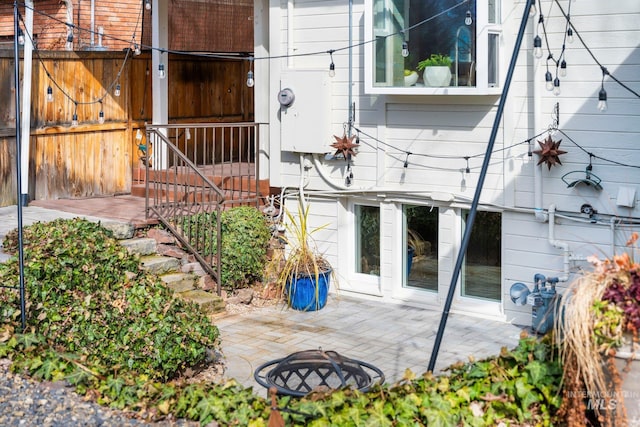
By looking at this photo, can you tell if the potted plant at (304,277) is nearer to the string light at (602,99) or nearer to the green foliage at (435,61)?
the green foliage at (435,61)

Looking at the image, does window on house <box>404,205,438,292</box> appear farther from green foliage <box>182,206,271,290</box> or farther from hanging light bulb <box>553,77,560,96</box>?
hanging light bulb <box>553,77,560,96</box>

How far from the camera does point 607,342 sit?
188 inches

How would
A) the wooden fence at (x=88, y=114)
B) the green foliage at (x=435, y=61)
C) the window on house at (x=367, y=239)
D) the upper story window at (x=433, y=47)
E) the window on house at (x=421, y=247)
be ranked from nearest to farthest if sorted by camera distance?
the upper story window at (x=433, y=47) → the green foliage at (x=435, y=61) → the window on house at (x=421, y=247) → the window on house at (x=367, y=239) → the wooden fence at (x=88, y=114)

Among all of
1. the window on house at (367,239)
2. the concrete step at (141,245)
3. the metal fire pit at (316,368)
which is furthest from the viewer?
the window on house at (367,239)

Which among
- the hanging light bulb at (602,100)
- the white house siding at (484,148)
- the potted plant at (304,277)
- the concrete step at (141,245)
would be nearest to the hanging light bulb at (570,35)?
the white house siding at (484,148)

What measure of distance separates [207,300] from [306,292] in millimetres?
1098

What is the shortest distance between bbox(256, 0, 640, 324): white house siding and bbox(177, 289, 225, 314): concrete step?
173 centimetres

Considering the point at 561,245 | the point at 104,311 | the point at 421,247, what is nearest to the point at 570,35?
the point at 561,245

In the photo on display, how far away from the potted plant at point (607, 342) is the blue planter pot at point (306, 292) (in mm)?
5180

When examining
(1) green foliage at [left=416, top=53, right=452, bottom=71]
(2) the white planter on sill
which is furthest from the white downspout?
(1) green foliage at [left=416, top=53, right=452, bottom=71]

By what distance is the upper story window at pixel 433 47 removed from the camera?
902cm

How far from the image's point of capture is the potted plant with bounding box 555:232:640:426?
476 cm

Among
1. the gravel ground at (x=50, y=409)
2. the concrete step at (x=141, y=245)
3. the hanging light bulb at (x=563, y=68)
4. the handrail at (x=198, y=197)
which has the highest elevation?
the hanging light bulb at (x=563, y=68)

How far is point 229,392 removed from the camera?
222 inches
